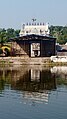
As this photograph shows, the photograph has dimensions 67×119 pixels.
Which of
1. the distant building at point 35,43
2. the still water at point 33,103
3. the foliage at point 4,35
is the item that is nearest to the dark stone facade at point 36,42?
the distant building at point 35,43

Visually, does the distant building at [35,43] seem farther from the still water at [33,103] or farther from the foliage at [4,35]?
the still water at [33,103]

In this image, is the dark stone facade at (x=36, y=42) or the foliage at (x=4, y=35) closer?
the dark stone facade at (x=36, y=42)

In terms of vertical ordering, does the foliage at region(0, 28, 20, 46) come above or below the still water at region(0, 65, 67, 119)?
above

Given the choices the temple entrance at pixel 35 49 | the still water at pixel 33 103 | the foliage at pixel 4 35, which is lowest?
the still water at pixel 33 103

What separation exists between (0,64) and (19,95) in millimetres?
30870

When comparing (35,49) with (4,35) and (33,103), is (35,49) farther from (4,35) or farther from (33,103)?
(33,103)

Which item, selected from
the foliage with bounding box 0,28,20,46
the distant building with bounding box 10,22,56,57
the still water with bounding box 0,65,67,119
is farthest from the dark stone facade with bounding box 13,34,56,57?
the still water with bounding box 0,65,67,119

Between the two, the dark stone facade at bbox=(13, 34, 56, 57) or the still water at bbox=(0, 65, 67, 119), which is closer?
the still water at bbox=(0, 65, 67, 119)

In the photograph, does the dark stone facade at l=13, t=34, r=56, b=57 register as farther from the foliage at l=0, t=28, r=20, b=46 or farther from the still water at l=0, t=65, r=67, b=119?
the still water at l=0, t=65, r=67, b=119

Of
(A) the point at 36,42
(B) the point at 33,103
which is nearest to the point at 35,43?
(A) the point at 36,42

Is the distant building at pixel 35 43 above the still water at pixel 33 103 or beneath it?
above

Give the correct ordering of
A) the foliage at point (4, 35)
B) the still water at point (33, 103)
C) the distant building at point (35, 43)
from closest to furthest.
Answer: the still water at point (33, 103) < the distant building at point (35, 43) < the foliage at point (4, 35)

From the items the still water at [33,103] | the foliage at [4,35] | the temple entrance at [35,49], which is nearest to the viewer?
the still water at [33,103]

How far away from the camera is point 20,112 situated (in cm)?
1517
